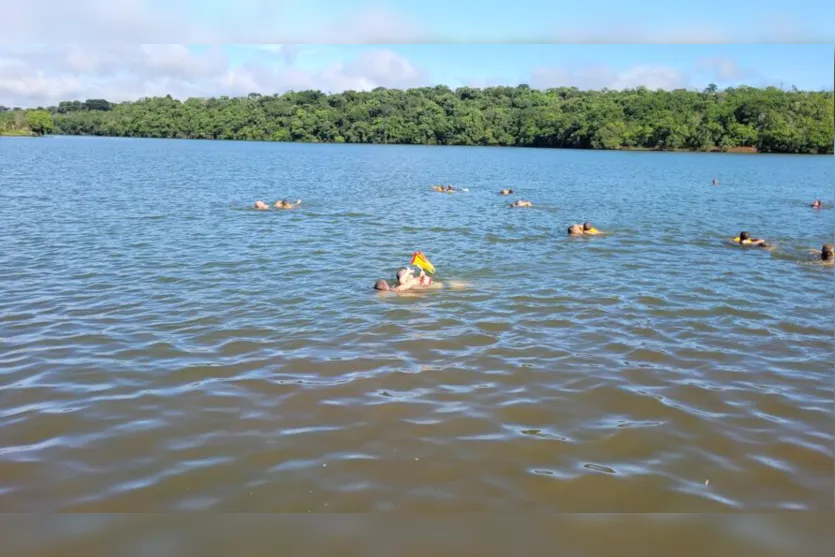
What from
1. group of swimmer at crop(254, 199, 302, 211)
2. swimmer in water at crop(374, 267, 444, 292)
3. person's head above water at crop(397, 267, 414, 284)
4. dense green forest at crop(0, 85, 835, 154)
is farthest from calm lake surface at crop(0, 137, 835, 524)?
dense green forest at crop(0, 85, 835, 154)

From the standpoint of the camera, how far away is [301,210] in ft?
84.6

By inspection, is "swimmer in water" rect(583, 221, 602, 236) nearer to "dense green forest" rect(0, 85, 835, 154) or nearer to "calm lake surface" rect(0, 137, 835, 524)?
"calm lake surface" rect(0, 137, 835, 524)

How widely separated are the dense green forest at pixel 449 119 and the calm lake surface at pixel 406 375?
260ft

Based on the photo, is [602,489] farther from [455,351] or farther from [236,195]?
[236,195]

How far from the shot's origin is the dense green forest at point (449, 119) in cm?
9431

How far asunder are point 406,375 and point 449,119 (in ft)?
396

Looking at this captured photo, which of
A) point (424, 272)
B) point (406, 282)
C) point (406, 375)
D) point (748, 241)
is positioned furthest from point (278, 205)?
point (406, 375)

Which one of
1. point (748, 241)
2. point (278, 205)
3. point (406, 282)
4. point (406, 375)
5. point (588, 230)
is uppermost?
point (278, 205)

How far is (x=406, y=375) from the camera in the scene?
8.35 metres

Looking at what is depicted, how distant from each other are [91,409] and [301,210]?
1912 cm

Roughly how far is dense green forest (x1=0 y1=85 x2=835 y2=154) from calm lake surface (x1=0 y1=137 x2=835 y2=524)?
79.3 m

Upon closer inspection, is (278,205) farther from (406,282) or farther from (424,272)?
(406,282)

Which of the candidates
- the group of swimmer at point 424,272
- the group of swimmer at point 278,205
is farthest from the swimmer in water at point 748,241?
the group of swimmer at point 278,205

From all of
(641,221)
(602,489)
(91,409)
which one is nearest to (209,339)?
(91,409)
